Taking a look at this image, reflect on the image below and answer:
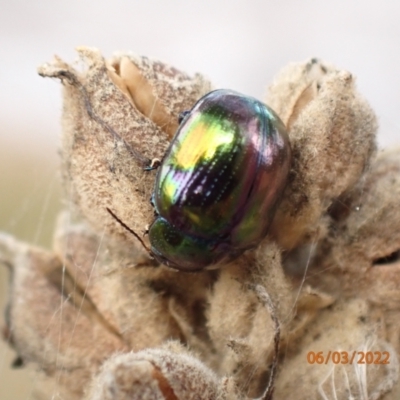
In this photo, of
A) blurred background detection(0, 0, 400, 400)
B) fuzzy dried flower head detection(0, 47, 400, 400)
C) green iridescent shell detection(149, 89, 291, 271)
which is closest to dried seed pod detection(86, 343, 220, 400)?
fuzzy dried flower head detection(0, 47, 400, 400)

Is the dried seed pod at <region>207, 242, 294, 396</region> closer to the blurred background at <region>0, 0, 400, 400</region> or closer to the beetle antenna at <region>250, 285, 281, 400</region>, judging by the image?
the beetle antenna at <region>250, 285, 281, 400</region>

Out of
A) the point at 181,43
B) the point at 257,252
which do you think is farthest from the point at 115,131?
the point at 181,43

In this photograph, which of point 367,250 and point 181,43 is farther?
point 181,43

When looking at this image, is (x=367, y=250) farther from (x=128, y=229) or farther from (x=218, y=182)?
(x=128, y=229)

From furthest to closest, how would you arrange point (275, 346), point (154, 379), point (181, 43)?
point (181, 43)
point (275, 346)
point (154, 379)

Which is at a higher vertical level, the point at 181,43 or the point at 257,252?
the point at 257,252

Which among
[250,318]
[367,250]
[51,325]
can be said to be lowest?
[51,325]

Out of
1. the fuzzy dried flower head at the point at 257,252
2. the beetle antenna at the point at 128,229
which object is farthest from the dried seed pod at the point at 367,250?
the beetle antenna at the point at 128,229

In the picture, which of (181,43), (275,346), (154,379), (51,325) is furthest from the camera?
(181,43)
